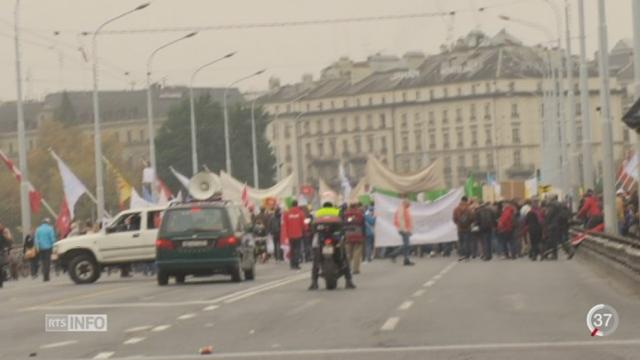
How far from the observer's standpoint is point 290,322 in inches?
942

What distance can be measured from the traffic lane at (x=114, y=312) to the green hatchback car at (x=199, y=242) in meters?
0.40

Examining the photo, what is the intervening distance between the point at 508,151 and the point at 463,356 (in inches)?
6298

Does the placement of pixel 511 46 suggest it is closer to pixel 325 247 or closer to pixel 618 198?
pixel 618 198

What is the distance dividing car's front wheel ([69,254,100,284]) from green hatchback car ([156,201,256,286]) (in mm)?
6110

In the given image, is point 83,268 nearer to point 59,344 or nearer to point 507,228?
point 507,228

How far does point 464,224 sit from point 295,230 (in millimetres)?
6921

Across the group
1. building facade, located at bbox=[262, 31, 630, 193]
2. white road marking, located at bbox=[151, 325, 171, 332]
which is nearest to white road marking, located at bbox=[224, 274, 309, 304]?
white road marking, located at bbox=[151, 325, 171, 332]

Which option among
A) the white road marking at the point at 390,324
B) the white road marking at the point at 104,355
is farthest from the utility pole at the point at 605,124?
the white road marking at the point at 104,355

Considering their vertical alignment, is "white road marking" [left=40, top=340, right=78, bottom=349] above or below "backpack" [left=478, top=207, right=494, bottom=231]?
below

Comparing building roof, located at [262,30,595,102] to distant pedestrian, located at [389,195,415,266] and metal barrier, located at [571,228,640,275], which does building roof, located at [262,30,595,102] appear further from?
metal barrier, located at [571,228,640,275]

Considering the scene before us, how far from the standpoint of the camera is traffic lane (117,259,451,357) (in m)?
20.5

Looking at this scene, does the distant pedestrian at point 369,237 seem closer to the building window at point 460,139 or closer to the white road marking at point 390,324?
the white road marking at point 390,324

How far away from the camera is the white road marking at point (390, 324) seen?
2222 cm

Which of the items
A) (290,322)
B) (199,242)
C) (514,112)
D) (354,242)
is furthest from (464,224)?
(514,112)
